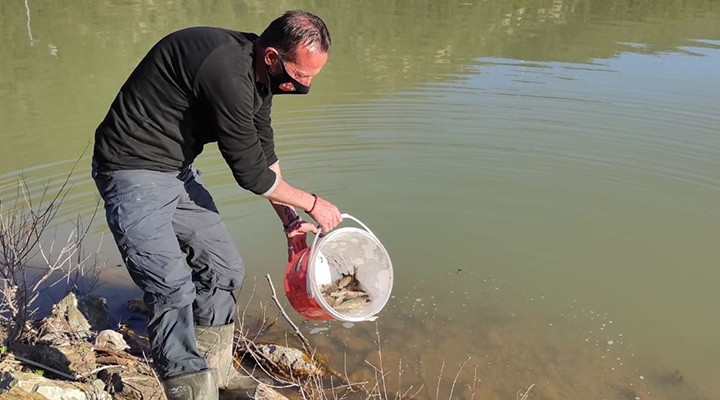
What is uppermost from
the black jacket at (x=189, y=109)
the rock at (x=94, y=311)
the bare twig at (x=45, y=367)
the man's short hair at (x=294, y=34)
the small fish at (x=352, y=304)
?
the man's short hair at (x=294, y=34)

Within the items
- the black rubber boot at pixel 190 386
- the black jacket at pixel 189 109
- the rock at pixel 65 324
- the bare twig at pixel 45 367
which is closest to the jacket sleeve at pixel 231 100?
the black jacket at pixel 189 109

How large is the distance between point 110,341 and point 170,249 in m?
1.15

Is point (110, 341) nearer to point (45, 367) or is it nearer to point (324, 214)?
point (45, 367)

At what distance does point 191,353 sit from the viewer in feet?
10.1

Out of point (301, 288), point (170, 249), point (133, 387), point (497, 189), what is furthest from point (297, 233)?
Result: point (497, 189)

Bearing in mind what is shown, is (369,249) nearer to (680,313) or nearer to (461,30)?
(680,313)

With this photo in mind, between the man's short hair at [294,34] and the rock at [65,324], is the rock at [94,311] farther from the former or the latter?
the man's short hair at [294,34]

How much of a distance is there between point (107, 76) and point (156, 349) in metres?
8.49

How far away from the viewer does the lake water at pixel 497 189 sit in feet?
14.0

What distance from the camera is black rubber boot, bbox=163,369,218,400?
3.01 meters

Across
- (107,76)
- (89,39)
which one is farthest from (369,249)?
(89,39)

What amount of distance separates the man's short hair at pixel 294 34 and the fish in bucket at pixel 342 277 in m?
0.92

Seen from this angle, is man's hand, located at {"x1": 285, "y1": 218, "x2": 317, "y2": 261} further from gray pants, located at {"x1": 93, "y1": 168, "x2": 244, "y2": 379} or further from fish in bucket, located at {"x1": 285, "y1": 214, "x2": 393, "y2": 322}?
gray pants, located at {"x1": 93, "y1": 168, "x2": 244, "y2": 379}

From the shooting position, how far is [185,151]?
2.96 metres
